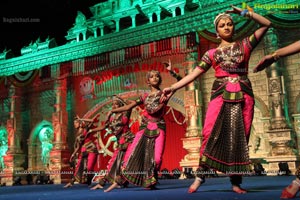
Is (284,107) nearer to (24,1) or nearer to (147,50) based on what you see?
(147,50)

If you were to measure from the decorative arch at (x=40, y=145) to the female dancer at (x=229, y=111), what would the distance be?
10.9m

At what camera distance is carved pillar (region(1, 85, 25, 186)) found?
42.0ft

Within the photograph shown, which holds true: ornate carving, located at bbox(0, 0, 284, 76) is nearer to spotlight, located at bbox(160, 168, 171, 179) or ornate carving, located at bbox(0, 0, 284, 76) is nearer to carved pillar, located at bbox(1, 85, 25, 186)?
carved pillar, located at bbox(1, 85, 25, 186)

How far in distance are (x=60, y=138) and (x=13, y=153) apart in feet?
7.52

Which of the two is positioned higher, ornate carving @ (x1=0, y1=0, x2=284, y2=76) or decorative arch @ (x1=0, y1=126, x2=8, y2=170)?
ornate carving @ (x1=0, y1=0, x2=284, y2=76)

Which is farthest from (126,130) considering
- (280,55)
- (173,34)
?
(173,34)

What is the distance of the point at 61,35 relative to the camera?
14.2m

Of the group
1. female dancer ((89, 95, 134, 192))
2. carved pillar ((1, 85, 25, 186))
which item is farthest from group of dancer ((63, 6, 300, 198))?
carved pillar ((1, 85, 25, 186))

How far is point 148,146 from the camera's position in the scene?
395 centimetres

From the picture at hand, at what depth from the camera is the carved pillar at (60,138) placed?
38.6 ft

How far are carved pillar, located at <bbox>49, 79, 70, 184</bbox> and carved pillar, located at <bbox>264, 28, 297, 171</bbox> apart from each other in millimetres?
6763

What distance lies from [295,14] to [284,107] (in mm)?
2259

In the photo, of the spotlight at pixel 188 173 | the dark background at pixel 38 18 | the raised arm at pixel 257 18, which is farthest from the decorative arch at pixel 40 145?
the raised arm at pixel 257 18
